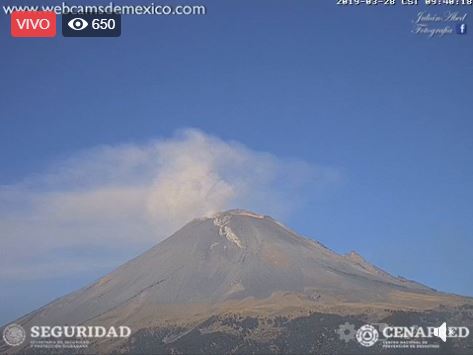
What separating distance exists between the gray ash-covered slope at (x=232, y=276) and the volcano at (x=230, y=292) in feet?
0.26

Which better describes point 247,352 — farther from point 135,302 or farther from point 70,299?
point 70,299

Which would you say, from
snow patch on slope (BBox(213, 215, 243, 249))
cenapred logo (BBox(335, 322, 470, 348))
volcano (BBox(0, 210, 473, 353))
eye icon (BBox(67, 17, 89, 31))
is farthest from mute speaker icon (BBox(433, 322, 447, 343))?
snow patch on slope (BBox(213, 215, 243, 249))

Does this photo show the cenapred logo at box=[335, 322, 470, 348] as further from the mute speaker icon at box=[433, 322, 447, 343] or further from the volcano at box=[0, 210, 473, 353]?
the volcano at box=[0, 210, 473, 353]

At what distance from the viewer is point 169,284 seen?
4125cm

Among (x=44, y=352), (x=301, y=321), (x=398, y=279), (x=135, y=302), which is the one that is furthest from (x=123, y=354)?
(x=398, y=279)

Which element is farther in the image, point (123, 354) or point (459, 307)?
point (459, 307)

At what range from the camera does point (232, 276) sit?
44688 mm

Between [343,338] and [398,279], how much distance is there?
23417 mm

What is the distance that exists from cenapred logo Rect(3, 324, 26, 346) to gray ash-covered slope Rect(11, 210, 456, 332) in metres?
7.58

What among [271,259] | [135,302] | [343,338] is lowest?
[343,338]

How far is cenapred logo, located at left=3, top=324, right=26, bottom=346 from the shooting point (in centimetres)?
1955

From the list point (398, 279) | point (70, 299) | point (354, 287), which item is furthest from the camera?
point (398, 279)

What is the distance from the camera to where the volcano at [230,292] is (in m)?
27.9

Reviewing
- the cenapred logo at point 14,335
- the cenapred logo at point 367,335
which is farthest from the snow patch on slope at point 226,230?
the cenapred logo at point 14,335
